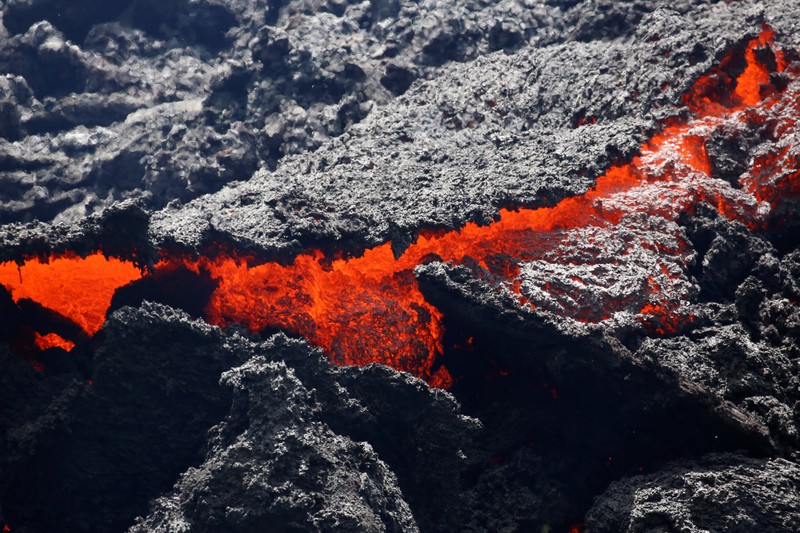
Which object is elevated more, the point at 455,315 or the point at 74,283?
the point at 74,283

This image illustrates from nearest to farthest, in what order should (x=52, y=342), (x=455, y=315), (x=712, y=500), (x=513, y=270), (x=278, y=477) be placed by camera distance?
(x=712, y=500), (x=278, y=477), (x=455, y=315), (x=513, y=270), (x=52, y=342)

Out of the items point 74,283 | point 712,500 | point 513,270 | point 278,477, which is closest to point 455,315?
point 513,270

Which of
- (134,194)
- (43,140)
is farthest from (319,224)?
(43,140)

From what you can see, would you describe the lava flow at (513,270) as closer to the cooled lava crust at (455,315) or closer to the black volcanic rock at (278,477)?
the cooled lava crust at (455,315)

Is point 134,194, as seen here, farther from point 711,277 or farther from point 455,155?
point 711,277

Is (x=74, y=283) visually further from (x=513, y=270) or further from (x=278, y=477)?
(x=513, y=270)

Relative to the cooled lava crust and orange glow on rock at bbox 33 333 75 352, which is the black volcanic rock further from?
orange glow on rock at bbox 33 333 75 352

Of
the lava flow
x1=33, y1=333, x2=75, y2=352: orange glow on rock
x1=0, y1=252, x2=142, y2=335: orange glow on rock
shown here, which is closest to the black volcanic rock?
the lava flow

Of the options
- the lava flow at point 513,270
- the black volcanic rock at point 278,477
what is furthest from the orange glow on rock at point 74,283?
the black volcanic rock at point 278,477
